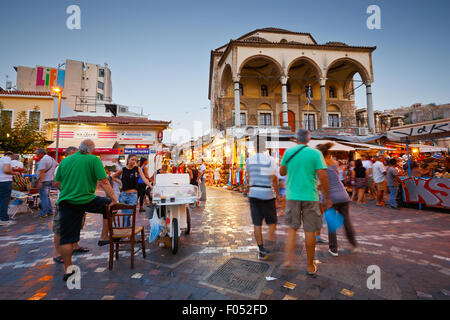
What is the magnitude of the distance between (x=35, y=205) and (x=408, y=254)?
12068 mm

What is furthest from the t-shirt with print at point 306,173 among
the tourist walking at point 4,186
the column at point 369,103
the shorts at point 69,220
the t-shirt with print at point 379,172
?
the column at point 369,103

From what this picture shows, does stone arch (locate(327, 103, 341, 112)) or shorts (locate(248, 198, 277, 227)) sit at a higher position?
stone arch (locate(327, 103, 341, 112))

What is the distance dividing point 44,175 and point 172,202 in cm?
553

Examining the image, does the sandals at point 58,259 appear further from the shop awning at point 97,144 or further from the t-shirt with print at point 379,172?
the shop awning at point 97,144

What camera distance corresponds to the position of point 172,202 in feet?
12.4

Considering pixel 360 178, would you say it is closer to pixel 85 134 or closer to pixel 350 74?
pixel 85 134

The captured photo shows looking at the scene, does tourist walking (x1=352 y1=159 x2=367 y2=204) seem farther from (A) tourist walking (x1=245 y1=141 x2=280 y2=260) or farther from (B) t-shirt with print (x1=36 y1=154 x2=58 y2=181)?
(B) t-shirt with print (x1=36 y1=154 x2=58 y2=181)

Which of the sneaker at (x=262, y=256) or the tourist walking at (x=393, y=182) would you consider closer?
the sneaker at (x=262, y=256)

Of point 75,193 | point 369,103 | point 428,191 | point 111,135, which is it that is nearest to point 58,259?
point 75,193

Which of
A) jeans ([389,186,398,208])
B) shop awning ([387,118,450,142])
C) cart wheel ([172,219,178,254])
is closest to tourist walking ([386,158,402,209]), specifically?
jeans ([389,186,398,208])

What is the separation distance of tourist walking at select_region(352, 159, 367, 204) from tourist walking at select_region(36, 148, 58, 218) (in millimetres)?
10856

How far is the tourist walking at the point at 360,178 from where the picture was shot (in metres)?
8.67

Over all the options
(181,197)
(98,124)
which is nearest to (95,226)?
(181,197)

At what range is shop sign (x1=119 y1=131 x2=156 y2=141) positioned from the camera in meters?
19.2
